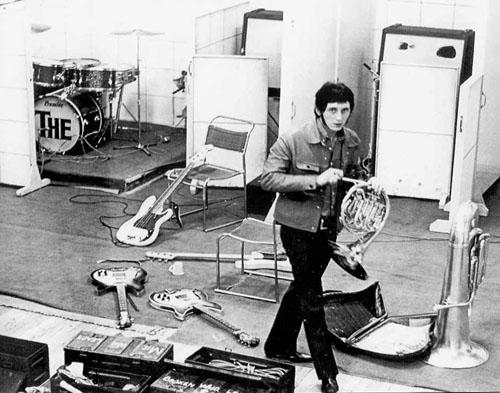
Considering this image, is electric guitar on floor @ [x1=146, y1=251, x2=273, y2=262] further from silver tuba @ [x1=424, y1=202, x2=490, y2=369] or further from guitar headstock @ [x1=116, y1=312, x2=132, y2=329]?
silver tuba @ [x1=424, y1=202, x2=490, y2=369]

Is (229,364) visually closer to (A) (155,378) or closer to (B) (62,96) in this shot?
(A) (155,378)

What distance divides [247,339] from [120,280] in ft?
4.06

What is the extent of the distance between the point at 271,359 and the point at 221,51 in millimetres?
4690

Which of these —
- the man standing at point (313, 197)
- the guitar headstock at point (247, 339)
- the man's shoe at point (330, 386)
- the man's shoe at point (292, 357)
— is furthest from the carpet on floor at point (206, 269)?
the man standing at point (313, 197)

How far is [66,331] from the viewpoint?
645 centimetres

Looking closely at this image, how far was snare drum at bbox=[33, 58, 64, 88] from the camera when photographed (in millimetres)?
10062

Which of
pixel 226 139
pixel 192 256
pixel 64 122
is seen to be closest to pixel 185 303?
pixel 192 256

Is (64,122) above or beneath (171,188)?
above

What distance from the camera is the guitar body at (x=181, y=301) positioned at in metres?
6.71

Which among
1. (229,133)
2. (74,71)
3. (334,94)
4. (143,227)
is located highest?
A: (334,94)

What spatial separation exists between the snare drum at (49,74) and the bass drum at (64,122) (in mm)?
188

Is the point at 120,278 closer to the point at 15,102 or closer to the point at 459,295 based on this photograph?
the point at 459,295

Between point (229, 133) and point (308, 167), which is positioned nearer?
point (308, 167)

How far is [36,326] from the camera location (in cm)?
654
